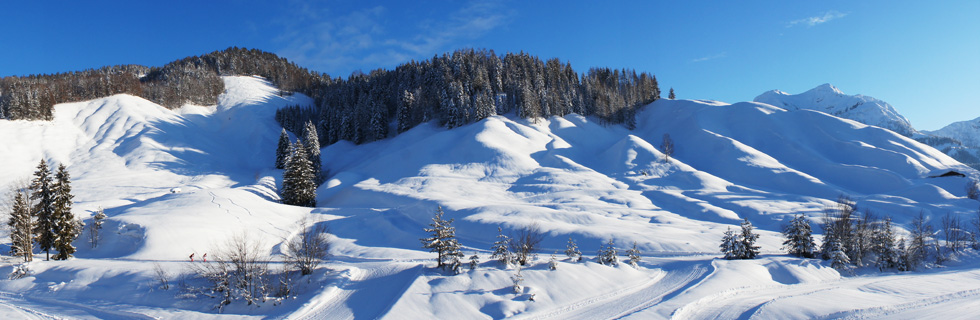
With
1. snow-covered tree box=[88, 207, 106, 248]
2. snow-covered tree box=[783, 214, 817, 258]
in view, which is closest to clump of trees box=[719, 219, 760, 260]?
snow-covered tree box=[783, 214, 817, 258]

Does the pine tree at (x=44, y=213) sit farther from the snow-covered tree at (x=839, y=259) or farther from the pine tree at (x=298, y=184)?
the snow-covered tree at (x=839, y=259)

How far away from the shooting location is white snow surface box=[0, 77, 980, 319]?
17891 millimetres

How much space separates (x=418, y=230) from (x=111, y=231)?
2324 cm

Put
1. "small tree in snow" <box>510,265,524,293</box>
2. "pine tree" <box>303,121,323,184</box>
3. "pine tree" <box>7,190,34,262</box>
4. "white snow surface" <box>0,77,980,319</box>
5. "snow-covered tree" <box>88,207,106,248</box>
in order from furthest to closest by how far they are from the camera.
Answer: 1. "pine tree" <box>303,121,323,184</box>
2. "snow-covered tree" <box>88,207,106,248</box>
3. "pine tree" <box>7,190,34,262</box>
4. "small tree in snow" <box>510,265,524,293</box>
5. "white snow surface" <box>0,77,980,319</box>

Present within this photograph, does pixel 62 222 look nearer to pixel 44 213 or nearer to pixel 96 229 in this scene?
pixel 44 213

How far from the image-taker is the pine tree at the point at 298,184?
155 ft

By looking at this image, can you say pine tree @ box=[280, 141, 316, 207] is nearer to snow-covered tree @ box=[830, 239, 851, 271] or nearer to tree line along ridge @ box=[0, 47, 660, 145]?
tree line along ridge @ box=[0, 47, 660, 145]

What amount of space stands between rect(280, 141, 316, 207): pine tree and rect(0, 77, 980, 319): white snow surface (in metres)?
3.16

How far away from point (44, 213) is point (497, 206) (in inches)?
1307

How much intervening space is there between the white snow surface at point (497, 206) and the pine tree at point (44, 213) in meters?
1.67

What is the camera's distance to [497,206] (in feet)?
133

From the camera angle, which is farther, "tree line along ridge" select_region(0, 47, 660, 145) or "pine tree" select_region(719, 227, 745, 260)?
"tree line along ridge" select_region(0, 47, 660, 145)

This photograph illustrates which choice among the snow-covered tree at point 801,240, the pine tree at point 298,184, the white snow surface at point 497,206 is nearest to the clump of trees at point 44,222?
the white snow surface at point 497,206

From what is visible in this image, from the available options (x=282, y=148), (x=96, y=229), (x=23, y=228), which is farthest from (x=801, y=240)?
(x=282, y=148)
